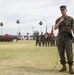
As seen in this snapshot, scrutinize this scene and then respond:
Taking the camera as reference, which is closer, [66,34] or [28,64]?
[66,34]

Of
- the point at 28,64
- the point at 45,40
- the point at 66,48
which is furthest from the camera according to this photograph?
the point at 45,40

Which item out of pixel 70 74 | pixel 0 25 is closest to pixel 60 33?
pixel 70 74

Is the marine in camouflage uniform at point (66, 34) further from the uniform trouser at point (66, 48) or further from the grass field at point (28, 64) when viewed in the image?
the grass field at point (28, 64)

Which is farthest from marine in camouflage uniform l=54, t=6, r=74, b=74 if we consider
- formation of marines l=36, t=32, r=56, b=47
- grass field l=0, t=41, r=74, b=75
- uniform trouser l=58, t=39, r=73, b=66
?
formation of marines l=36, t=32, r=56, b=47

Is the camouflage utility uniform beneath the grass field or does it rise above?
above

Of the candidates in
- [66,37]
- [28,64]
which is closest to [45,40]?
[28,64]

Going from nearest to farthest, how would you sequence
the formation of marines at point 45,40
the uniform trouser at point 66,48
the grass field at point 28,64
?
the uniform trouser at point 66,48 < the grass field at point 28,64 < the formation of marines at point 45,40

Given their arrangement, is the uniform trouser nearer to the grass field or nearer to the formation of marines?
the grass field

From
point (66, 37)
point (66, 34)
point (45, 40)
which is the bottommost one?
point (45, 40)

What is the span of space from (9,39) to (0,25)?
78.5m

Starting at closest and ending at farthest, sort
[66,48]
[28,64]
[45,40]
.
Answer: [66,48] → [28,64] → [45,40]

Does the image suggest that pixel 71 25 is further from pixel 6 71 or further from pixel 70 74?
pixel 6 71

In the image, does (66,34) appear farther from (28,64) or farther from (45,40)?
(45,40)

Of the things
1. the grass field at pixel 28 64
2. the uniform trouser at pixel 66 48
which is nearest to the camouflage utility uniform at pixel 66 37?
the uniform trouser at pixel 66 48
